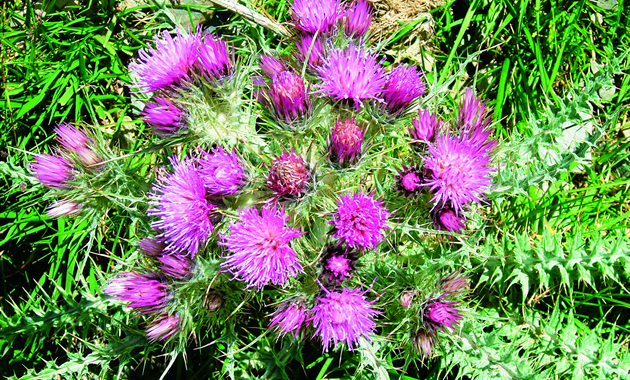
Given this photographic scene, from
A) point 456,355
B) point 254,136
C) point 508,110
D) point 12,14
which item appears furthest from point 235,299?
point 12,14

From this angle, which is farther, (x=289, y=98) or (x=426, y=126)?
(x=426, y=126)

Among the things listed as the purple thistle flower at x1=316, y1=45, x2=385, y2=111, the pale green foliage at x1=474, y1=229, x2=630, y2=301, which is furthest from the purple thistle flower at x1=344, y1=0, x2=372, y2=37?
the pale green foliage at x1=474, y1=229, x2=630, y2=301

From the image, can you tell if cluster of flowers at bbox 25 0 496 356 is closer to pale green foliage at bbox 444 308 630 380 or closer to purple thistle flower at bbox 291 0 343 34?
purple thistle flower at bbox 291 0 343 34

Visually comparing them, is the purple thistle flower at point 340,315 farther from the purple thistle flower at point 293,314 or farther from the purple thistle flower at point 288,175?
the purple thistle flower at point 288,175

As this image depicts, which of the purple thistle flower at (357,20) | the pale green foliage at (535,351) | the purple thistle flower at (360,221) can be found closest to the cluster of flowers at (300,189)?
the purple thistle flower at (360,221)

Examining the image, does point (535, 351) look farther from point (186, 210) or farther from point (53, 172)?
point (53, 172)

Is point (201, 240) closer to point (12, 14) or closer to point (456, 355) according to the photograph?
point (456, 355)

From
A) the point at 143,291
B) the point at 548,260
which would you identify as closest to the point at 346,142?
the point at 143,291
